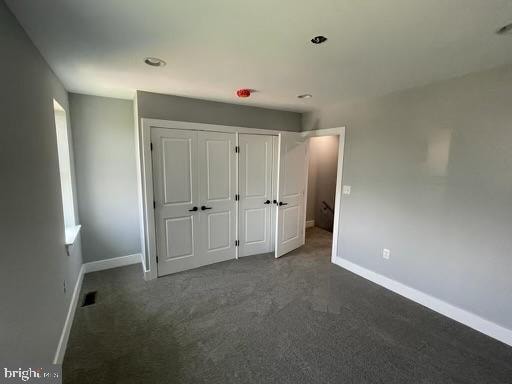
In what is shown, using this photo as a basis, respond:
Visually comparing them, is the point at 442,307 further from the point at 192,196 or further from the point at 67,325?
the point at 67,325

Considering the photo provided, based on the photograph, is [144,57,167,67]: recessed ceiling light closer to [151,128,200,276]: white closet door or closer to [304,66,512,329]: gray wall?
[151,128,200,276]: white closet door

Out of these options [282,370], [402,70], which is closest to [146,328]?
[282,370]

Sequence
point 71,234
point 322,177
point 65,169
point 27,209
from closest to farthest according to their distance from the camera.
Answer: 1. point 27,209
2. point 71,234
3. point 65,169
4. point 322,177

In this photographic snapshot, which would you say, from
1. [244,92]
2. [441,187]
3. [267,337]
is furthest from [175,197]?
[441,187]

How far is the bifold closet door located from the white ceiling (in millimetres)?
787

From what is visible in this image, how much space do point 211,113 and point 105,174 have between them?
1.66m

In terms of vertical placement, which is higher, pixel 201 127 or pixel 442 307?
pixel 201 127

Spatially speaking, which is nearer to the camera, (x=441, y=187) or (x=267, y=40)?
(x=267, y=40)

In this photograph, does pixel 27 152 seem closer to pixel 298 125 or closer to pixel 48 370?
pixel 48 370

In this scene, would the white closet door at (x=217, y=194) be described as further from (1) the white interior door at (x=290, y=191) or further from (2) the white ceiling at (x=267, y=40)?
(2) the white ceiling at (x=267, y=40)

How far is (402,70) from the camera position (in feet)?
6.91

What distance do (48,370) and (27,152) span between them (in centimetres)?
139

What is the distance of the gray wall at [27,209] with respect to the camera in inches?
45.9

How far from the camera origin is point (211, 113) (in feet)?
10.7
